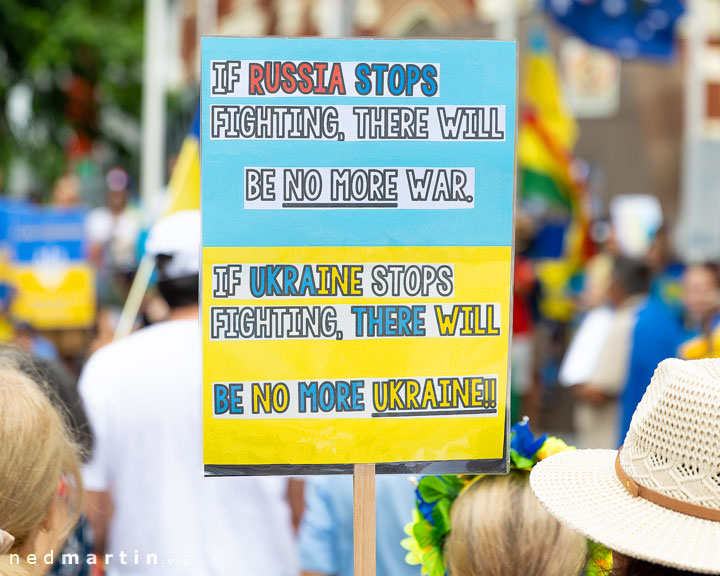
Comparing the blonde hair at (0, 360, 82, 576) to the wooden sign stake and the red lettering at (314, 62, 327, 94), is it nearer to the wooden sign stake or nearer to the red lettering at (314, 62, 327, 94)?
the wooden sign stake

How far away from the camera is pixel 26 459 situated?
2133 millimetres

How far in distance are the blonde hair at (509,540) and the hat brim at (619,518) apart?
0.17m

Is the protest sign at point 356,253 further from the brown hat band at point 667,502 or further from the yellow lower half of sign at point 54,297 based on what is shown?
the yellow lower half of sign at point 54,297

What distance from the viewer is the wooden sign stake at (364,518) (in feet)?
7.02

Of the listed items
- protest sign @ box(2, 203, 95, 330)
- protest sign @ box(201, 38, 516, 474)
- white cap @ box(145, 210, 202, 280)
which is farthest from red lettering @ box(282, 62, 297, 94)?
protest sign @ box(2, 203, 95, 330)

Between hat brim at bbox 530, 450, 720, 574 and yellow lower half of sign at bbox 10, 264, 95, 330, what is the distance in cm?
607

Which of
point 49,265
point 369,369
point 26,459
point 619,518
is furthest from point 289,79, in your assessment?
point 49,265

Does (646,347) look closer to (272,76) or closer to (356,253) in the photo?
(356,253)

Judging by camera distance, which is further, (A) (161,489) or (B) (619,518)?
(A) (161,489)

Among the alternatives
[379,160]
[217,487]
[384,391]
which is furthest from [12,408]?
[217,487]

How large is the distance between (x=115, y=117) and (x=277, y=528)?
1980 cm

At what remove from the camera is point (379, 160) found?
2127mm

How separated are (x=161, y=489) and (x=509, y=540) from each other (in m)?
1.30

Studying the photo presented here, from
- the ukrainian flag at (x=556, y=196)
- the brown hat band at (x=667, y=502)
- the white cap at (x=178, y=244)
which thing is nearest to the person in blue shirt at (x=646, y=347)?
the white cap at (x=178, y=244)
